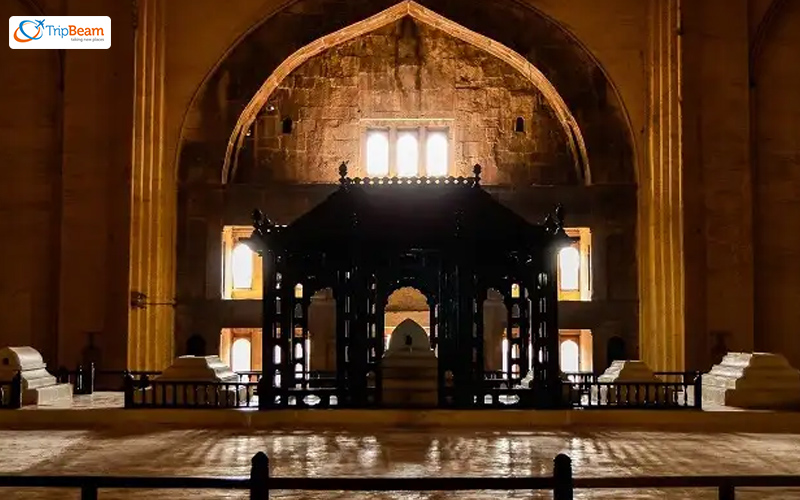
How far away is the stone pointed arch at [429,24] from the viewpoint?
1861 centimetres

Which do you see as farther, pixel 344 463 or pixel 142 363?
pixel 142 363

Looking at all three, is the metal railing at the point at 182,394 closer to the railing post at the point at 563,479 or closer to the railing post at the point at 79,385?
the railing post at the point at 79,385

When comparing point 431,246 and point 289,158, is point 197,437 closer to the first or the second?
point 431,246

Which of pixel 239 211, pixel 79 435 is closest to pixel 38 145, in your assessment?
pixel 239 211

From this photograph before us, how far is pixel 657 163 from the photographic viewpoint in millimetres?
17781

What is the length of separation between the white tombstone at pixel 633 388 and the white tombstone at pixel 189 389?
5610 mm

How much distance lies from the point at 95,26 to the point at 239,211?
4.68 meters

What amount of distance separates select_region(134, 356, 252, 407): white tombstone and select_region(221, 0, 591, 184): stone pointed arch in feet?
20.9

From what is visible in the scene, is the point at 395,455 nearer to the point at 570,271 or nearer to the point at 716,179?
the point at 716,179

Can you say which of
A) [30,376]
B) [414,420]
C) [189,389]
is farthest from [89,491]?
[30,376]

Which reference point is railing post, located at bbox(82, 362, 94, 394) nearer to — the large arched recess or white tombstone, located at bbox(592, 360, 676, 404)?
the large arched recess

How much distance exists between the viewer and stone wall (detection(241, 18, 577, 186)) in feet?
62.2

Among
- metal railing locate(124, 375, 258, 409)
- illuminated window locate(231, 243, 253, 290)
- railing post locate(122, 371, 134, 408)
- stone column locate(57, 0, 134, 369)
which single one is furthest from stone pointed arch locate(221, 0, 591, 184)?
railing post locate(122, 371, 134, 408)

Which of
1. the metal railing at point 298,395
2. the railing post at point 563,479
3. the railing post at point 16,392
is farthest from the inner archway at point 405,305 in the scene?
the railing post at point 563,479
